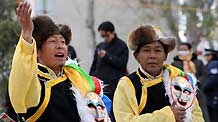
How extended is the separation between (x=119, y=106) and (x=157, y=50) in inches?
23.0

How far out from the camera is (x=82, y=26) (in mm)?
20219

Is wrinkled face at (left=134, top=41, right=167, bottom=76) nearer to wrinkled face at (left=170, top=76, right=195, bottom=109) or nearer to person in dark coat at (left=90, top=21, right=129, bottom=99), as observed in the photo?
wrinkled face at (left=170, top=76, right=195, bottom=109)

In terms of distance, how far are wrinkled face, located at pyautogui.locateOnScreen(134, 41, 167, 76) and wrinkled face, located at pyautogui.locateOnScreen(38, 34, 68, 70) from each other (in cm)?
87

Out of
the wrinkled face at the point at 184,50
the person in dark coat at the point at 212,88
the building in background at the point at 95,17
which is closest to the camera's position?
the person in dark coat at the point at 212,88

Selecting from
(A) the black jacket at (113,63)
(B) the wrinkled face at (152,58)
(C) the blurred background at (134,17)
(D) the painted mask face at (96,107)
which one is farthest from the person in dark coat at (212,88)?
(C) the blurred background at (134,17)

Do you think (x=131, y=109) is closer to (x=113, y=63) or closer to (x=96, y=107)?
(x=96, y=107)

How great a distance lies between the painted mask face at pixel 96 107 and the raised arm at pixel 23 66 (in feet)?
2.15

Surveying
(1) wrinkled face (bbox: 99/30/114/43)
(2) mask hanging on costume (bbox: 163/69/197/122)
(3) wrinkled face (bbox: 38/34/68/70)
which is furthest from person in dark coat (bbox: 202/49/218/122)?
(3) wrinkled face (bbox: 38/34/68/70)

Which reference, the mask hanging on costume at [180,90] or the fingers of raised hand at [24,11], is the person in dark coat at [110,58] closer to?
the mask hanging on costume at [180,90]

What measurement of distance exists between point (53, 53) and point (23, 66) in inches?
24.0

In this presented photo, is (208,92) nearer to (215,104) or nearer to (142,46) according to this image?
(215,104)

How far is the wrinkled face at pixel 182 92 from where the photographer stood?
5.16 meters

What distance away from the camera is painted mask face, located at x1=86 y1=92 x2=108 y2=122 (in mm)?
4652

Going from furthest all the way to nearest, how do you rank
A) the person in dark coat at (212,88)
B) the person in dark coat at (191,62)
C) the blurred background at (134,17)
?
1. the blurred background at (134,17)
2. the person in dark coat at (212,88)
3. the person in dark coat at (191,62)
